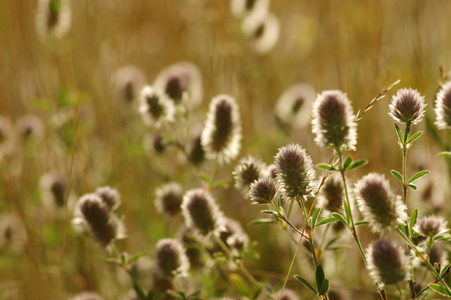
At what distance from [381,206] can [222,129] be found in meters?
0.78

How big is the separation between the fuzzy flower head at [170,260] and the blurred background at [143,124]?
0.33 meters

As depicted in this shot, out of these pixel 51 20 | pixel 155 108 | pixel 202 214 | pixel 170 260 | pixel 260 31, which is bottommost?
pixel 170 260

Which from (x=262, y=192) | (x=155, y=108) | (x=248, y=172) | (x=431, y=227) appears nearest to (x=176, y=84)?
(x=155, y=108)

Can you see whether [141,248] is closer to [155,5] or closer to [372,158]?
[372,158]

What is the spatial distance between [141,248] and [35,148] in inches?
30.8

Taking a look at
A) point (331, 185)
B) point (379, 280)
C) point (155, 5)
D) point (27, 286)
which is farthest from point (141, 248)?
point (155, 5)

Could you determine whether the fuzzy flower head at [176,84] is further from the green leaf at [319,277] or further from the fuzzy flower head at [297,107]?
the green leaf at [319,277]

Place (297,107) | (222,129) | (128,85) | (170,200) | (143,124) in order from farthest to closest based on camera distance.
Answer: (143,124) → (128,85) → (297,107) → (170,200) → (222,129)

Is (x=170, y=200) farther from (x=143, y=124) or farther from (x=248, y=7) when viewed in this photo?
(x=143, y=124)

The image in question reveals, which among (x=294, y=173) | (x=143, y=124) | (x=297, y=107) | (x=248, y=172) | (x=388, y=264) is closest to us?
(x=388, y=264)

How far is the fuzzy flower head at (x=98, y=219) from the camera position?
1.48 metres

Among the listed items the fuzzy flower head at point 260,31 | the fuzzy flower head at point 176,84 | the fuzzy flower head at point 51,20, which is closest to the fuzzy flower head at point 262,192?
A: the fuzzy flower head at point 176,84

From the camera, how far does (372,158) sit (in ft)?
7.14

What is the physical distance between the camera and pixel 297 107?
2754 millimetres
